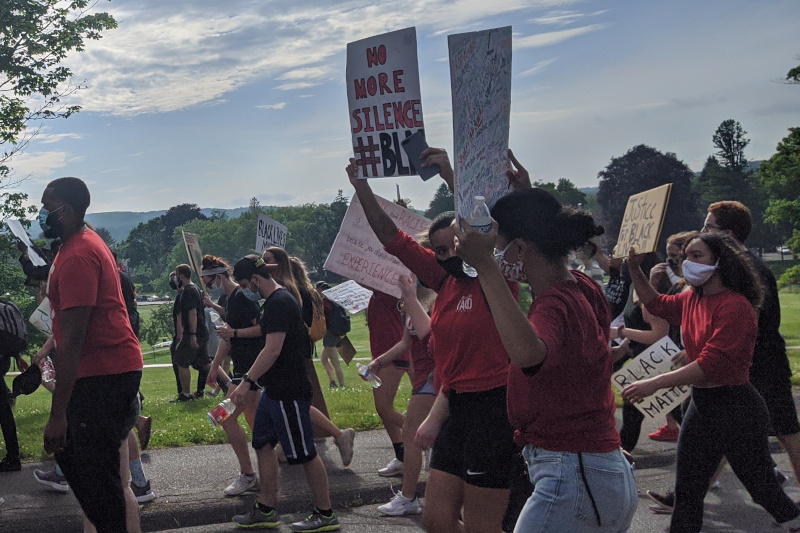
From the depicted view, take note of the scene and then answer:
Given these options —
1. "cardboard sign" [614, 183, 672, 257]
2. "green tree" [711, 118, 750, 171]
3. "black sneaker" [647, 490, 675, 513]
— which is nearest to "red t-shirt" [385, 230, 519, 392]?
"cardboard sign" [614, 183, 672, 257]

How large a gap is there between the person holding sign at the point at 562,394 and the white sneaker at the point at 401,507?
11.3ft

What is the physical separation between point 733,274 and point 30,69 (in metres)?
15.0

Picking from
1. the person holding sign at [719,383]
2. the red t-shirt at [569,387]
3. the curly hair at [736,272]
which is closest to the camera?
the red t-shirt at [569,387]

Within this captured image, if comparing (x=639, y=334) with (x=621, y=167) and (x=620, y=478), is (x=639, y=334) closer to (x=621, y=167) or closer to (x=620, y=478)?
(x=620, y=478)

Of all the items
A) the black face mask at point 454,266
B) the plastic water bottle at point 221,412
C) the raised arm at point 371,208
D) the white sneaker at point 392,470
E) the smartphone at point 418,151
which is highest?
the smartphone at point 418,151

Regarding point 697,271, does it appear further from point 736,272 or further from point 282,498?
point 282,498

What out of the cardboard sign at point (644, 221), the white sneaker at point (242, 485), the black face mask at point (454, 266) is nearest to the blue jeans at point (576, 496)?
the black face mask at point (454, 266)

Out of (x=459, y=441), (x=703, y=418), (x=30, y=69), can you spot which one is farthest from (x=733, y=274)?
(x=30, y=69)

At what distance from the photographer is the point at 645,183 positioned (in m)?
71.9

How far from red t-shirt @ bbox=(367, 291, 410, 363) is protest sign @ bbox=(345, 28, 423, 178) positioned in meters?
3.23

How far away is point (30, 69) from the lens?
53.3ft

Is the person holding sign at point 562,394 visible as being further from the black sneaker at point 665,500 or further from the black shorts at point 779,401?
the black sneaker at point 665,500

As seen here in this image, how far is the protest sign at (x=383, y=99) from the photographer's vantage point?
405cm

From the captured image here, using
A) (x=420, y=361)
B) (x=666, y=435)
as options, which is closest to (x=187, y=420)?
(x=420, y=361)
